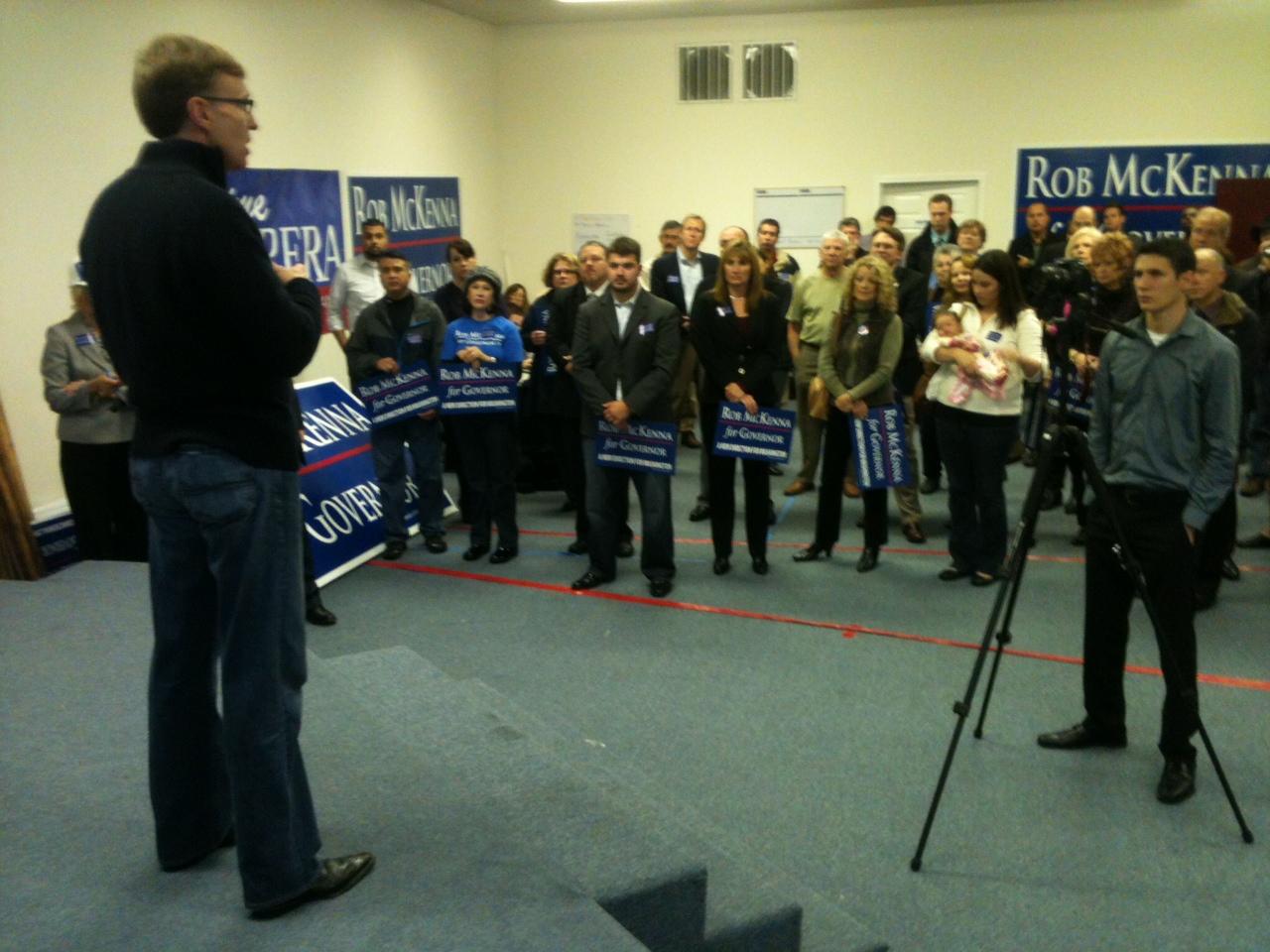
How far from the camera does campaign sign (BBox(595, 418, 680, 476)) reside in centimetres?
516

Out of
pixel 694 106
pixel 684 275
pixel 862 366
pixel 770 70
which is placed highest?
pixel 770 70

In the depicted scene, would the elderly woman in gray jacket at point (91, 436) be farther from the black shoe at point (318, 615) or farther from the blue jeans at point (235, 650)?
the blue jeans at point (235, 650)

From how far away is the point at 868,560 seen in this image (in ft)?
18.3

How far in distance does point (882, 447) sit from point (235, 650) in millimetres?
3981

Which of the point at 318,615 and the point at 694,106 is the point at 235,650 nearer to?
the point at 318,615

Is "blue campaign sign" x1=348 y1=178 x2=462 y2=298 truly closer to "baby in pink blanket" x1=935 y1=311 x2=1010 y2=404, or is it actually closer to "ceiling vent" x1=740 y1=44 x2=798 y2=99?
"ceiling vent" x1=740 y1=44 x2=798 y2=99

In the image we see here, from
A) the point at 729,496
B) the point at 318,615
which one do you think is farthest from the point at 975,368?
the point at 318,615

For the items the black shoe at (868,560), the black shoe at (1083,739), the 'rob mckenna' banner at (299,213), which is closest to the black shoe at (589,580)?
the black shoe at (868,560)

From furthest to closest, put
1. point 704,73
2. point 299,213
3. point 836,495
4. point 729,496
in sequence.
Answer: point 704,73, point 299,213, point 836,495, point 729,496

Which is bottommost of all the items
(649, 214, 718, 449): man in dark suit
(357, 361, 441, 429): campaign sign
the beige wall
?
(357, 361, 441, 429): campaign sign

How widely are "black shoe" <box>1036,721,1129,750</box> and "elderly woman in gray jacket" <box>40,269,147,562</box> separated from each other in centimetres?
371

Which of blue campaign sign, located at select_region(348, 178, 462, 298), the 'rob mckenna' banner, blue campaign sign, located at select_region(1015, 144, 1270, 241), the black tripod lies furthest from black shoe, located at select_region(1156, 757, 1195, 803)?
blue campaign sign, located at select_region(1015, 144, 1270, 241)

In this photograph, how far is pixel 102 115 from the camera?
225 inches

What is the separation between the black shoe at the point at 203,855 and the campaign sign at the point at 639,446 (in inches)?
127
